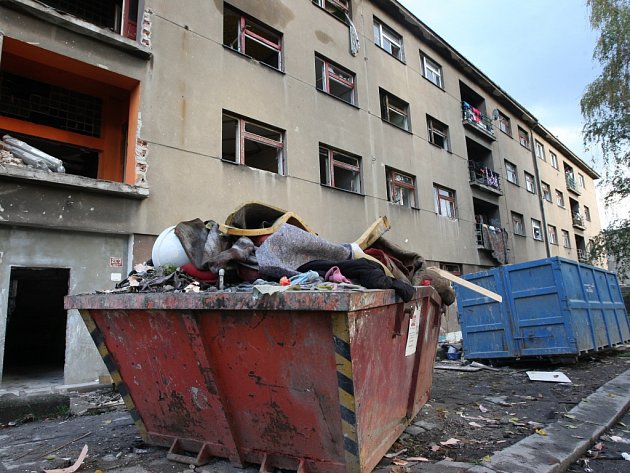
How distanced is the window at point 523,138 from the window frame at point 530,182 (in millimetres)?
1739

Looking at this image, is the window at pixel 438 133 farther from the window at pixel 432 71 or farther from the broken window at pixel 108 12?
the broken window at pixel 108 12

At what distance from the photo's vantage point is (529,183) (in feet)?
74.8

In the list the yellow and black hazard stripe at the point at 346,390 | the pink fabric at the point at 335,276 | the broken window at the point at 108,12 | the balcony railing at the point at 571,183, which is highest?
the balcony railing at the point at 571,183

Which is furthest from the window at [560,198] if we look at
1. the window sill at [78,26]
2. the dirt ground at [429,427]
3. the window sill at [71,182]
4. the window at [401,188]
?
the window sill at [71,182]

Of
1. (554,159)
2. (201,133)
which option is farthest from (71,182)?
(554,159)

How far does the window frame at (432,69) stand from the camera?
628 inches

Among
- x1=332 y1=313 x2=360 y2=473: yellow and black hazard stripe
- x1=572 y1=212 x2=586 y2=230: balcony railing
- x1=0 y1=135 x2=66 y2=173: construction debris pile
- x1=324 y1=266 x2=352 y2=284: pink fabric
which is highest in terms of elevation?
x1=572 y1=212 x2=586 y2=230: balcony railing

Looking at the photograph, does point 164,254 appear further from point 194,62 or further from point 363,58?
point 363,58

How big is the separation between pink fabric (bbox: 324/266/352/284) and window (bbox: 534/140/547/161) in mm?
25819

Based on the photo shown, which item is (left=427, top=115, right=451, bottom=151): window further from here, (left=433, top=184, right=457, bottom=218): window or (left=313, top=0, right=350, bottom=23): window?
(left=313, top=0, right=350, bottom=23): window

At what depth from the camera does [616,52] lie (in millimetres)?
14328

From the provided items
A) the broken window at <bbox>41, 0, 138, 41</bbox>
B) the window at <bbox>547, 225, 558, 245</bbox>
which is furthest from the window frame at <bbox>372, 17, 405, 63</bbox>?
the window at <bbox>547, 225, 558, 245</bbox>

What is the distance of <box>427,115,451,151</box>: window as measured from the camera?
1555cm

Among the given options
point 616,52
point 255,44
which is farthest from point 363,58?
point 616,52
